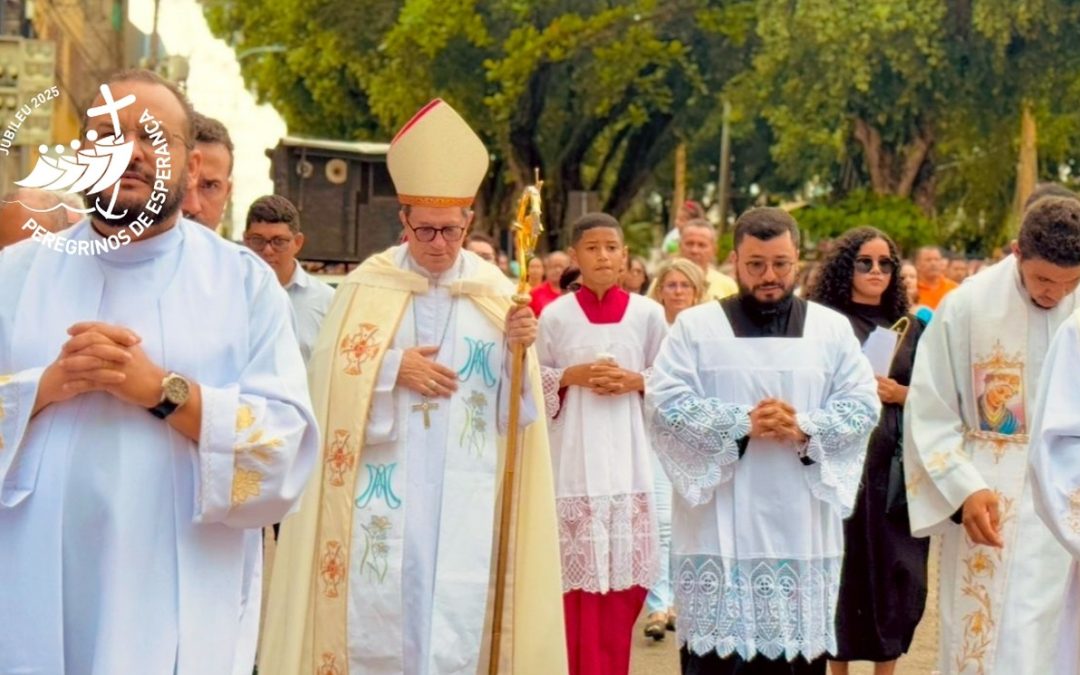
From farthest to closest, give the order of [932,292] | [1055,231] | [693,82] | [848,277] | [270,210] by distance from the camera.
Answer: [693,82], [932,292], [848,277], [270,210], [1055,231]

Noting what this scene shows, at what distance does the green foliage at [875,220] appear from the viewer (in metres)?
30.5

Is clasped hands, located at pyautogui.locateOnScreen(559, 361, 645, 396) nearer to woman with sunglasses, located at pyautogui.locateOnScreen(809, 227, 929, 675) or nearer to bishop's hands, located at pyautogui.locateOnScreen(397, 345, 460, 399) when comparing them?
woman with sunglasses, located at pyautogui.locateOnScreen(809, 227, 929, 675)

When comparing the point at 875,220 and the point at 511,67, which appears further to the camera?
the point at 511,67

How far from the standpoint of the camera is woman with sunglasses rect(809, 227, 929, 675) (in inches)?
324

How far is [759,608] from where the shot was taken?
6812mm

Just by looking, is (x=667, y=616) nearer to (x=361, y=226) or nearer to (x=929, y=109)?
(x=361, y=226)

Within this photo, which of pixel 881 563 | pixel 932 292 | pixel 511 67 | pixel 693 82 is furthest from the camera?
pixel 693 82

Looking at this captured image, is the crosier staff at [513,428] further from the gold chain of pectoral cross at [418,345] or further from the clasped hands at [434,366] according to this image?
the gold chain of pectoral cross at [418,345]

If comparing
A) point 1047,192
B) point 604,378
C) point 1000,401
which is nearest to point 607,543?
point 604,378

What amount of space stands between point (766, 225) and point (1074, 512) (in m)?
1.91

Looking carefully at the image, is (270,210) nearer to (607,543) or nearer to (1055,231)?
Result: (607,543)

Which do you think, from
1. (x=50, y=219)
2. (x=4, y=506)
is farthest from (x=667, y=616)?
(x=4, y=506)

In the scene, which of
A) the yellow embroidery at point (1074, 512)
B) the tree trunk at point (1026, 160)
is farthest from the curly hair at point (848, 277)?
the tree trunk at point (1026, 160)

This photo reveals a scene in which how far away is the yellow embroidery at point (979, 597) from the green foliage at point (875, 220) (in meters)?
23.1
